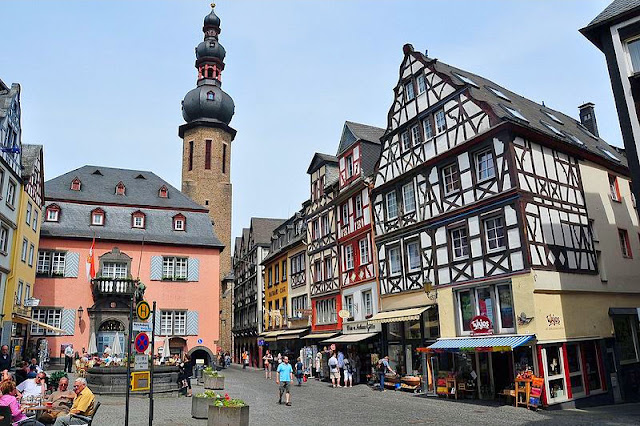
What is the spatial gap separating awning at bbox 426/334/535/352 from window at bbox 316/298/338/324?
456 inches

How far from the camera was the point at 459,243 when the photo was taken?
21.5m

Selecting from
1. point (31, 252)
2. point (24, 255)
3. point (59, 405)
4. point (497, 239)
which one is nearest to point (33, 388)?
point (59, 405)

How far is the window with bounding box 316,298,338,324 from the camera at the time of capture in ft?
106

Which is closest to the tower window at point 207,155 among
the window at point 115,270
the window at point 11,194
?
the window at point 115,270

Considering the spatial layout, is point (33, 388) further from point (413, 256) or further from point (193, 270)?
point (193, 270)

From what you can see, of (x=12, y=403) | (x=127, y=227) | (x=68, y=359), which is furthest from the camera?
(x=127, y=227)

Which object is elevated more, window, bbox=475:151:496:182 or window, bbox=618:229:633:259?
window, bbox=475:151:496:182

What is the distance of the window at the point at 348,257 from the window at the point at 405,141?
24.3 ft

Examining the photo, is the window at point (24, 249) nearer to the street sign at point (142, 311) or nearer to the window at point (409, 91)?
the street sign at point (142, 311)

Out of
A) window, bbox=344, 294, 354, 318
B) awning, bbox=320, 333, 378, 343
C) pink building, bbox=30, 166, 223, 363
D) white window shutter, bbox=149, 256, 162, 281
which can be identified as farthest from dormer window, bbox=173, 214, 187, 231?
awning, bbox=320, 333, 378, 343

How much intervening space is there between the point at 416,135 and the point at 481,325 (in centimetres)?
925

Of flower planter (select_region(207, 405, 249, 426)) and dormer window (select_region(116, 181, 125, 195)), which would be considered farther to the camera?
dormer window (select_region(116, 181, 125, 195))

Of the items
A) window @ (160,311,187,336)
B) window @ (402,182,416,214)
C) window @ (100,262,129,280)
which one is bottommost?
window @ (160,311,187,336)

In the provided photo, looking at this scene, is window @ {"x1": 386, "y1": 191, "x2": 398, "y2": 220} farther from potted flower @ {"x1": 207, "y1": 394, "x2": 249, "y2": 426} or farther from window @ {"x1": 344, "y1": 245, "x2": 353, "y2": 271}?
potted flower @ {"x1": 207, "y1": 394, "x2": 249, "y2": 426}
